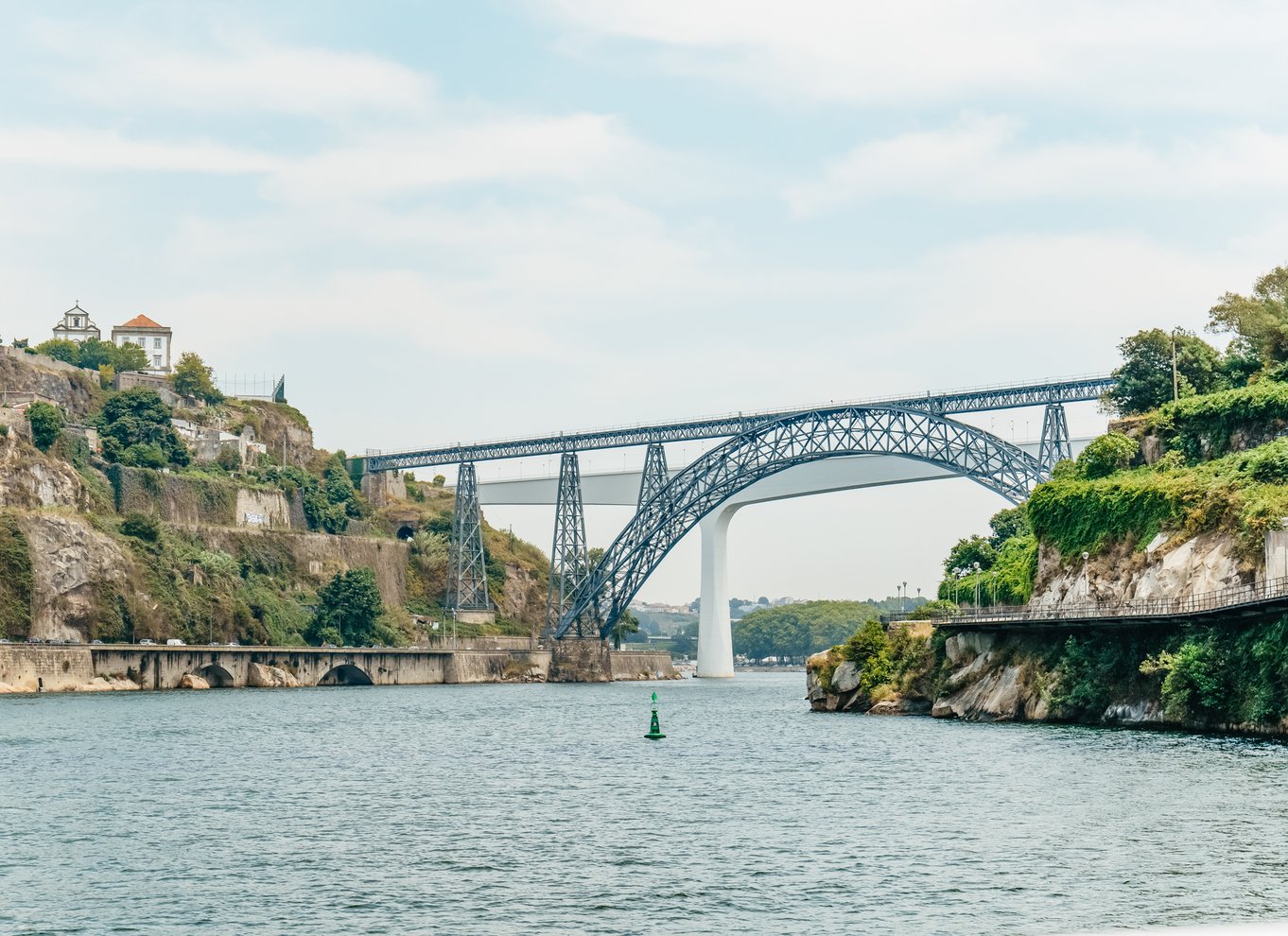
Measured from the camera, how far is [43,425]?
11669 cm

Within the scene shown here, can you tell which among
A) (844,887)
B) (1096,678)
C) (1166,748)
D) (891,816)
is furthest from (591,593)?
(844,887)

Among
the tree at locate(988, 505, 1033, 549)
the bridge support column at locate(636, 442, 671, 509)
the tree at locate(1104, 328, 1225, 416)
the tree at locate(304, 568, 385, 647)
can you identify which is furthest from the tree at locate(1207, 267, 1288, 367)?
the tree at locate(304, 568, 385, 647)

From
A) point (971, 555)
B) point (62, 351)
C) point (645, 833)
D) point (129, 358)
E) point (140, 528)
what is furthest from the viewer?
point (129, 358)

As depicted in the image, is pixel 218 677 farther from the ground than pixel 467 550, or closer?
closer

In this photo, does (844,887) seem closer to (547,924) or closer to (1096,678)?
(547,924)

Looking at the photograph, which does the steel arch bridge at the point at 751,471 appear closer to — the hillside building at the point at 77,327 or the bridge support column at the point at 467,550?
the bridge support column at the point at 467,550

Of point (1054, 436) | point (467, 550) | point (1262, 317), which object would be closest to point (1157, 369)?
point (1262, 317)

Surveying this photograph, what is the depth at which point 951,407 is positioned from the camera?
116 meters

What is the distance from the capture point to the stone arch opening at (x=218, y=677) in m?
107

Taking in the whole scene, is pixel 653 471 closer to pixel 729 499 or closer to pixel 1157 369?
pixel 729 499

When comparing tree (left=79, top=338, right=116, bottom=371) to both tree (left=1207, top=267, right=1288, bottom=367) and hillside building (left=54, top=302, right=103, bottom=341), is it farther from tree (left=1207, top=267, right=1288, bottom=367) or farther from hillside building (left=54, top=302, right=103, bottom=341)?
tree (left=1207, top=267, right=1288, bottom=367)

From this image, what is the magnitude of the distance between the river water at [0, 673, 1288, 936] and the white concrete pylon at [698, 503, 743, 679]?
8054 cm

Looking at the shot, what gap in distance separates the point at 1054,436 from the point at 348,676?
53.4 m

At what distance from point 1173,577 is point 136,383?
359 feet
